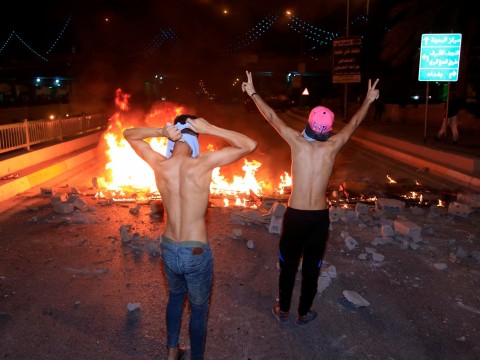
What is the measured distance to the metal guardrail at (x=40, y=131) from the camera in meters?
11.6

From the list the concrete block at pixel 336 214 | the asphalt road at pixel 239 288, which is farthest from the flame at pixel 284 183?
the concrete block at pixel 336 214

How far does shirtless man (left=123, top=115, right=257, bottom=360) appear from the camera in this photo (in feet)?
10.4

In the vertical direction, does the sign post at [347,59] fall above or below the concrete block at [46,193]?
above

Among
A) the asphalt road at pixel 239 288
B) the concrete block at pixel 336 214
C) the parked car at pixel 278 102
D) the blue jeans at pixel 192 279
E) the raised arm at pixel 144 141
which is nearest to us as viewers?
the blue jeans at pixel 192 279

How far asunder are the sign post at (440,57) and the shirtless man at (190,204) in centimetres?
1271

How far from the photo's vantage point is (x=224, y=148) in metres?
3.33

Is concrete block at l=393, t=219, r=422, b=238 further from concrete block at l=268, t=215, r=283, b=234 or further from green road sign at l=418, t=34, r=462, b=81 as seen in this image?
green road sign at l=418, t=34, r=462, b=81

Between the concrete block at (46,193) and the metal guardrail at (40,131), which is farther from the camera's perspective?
the metal guardrail at (40,131)

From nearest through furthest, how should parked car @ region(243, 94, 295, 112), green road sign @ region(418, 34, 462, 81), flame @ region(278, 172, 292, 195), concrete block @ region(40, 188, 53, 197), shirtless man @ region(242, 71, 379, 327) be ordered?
shirtless man @ region(242, 71, 379, 327), concrete block @ region(40, 188, 53, 197), flame @ region(278, 172, 292, 195), green road sign @ region(418, 34, 462, 81), parked car @ region(243, 94, 295, 112)

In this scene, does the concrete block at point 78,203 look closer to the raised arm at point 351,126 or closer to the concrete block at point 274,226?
the concrete block at point 274,226

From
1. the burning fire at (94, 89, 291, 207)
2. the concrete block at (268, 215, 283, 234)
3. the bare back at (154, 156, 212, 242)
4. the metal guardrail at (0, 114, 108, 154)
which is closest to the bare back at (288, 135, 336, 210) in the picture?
the bare back at (154, 156, 212, 242)

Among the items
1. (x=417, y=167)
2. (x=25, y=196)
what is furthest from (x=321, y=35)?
(x=25, y=196)

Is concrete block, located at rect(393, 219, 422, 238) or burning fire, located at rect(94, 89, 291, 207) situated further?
burning fire, located at rect(94, 89, 291, 207)

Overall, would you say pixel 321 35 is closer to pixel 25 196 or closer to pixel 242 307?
pixel 25 196
